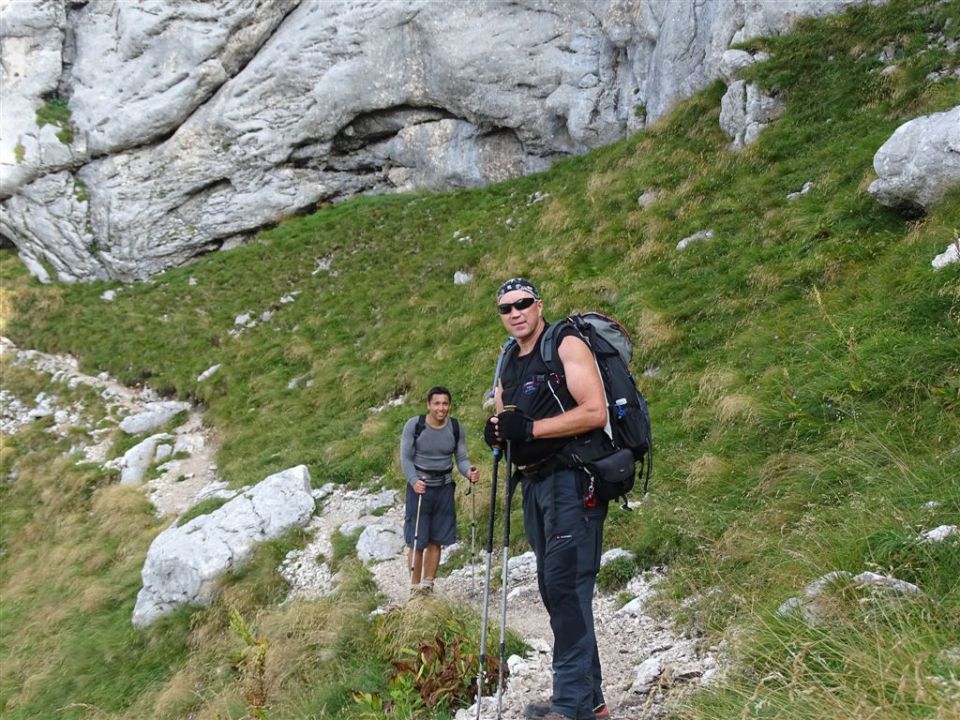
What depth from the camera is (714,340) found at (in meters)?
9.91

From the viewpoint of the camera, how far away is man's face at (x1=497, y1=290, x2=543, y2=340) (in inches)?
176

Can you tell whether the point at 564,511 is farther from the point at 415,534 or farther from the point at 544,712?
the point at 415,534

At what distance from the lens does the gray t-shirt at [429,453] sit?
8250 millimetres

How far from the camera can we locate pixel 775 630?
3928mm

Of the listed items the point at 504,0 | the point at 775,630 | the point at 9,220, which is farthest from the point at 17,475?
the point at 504,0

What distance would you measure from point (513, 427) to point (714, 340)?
665cm

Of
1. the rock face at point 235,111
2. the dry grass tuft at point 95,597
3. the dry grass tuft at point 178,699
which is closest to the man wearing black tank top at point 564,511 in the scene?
the dry grass tuft at point 178,699

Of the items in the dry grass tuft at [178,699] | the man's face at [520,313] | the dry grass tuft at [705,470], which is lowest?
the dry grass tuft at [178,699]

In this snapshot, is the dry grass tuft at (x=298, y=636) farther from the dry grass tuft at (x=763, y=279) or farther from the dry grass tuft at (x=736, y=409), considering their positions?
the dry grass tuft at (x=763, y=279)

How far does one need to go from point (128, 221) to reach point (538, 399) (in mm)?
27519

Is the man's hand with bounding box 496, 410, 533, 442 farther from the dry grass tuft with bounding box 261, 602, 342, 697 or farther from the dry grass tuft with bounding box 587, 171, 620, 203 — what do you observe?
the dry grass tuft with bounding box 587, 171, 620, 203

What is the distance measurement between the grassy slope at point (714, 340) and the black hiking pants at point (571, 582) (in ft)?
2.41

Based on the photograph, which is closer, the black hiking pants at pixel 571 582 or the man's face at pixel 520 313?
the black hiking pants at pixel 571 582

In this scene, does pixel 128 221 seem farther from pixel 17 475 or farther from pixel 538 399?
pixel 538 399
